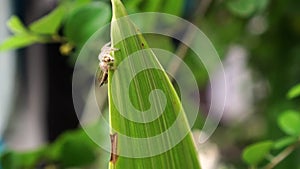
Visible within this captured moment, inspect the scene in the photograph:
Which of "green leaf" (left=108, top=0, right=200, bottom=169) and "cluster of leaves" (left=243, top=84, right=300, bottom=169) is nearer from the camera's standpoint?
"green leaf" (left=108, top=0, right=200, bottom=169)

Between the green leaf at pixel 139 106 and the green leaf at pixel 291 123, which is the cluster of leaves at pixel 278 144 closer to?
the green leaf at pixel 291 123

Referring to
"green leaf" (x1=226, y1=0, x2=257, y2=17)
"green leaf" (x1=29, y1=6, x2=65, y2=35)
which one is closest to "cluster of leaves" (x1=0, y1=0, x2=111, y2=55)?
"green leaf" (x1=29, y1=6, x2=65, y2=35)

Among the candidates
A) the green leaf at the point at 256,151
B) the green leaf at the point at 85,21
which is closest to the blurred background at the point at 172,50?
the green leaf at the point at 85,21

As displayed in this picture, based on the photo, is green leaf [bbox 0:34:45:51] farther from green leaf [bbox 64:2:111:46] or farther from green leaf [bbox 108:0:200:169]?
green leaf [bbox 108:0:200:169]

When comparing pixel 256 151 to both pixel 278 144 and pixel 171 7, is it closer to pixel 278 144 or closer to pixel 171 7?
pixel 278 144

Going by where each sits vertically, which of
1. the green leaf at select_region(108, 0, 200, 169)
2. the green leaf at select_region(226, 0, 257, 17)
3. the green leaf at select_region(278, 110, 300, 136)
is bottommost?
the green leaf at select_region(108, 0, 200, 169)

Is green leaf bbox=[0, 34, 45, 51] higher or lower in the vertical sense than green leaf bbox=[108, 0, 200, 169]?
higher

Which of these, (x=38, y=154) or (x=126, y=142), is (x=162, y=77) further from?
(x=38, y=154)

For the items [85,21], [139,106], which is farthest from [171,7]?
[139,106]
